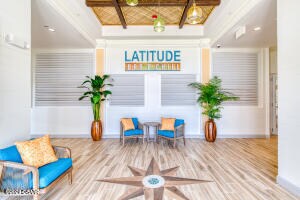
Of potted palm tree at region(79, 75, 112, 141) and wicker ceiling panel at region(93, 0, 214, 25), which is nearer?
wicker ceiling panel at region(93, 0, 214, 25)

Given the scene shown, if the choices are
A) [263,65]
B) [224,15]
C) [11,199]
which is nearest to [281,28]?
[224,15]

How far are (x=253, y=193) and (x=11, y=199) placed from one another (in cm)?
368

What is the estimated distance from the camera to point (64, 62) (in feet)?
20.1

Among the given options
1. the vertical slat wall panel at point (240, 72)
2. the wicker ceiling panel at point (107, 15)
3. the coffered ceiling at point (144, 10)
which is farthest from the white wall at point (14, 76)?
the vertical slat wall panel at point (240, 72)

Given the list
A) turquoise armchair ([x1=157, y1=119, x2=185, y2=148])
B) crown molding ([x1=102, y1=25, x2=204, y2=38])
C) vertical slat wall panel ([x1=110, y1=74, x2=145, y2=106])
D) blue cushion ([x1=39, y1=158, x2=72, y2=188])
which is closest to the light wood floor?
turquoise armchair ([x1=157, y1=119, x2=185, y2=148])

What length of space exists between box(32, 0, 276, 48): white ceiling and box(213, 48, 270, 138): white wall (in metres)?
0.89

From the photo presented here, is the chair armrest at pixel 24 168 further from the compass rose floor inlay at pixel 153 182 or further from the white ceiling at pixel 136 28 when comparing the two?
A: the white ceiling at pixel 136 28

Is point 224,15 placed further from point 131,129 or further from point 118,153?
point 118,153

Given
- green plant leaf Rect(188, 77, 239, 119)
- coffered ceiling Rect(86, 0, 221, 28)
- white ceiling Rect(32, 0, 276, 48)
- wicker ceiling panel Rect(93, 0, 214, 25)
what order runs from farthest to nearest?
1. green plant leaf Rect(188, 77, 239, 119)
2. wicker ceiling panel Rect(93, 0, 214, 25)
3. coffered ceiling Rect(86, 0, 221, 28)
4. white ceiling Rect(32, 0, 276, 48)

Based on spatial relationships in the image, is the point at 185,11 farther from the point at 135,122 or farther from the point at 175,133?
the point at 135,122

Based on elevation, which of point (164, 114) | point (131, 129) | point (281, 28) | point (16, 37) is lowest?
point (131, 129)

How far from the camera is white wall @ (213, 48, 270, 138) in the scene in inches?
237

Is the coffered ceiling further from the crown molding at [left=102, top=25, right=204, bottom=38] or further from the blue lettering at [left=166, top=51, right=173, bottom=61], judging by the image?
the blue lettering at [left=166, top=51, right=173, bottom=61]

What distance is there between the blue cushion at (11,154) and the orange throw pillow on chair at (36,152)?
59 millimetres
